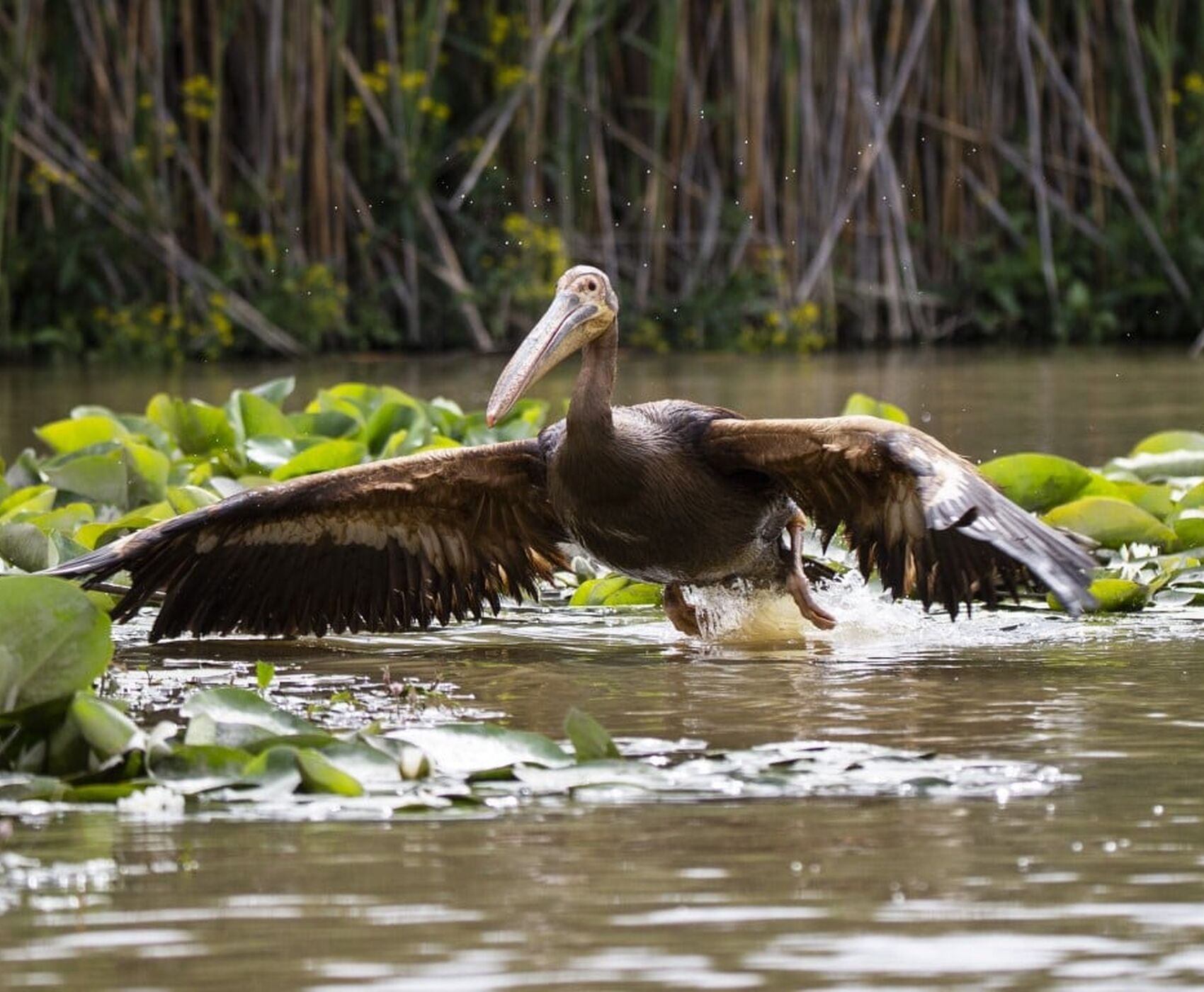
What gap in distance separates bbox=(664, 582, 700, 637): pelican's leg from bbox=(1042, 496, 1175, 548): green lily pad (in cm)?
123

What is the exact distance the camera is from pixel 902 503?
6152 mm

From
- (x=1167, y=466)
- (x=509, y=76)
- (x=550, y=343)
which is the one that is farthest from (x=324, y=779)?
(x=509, y=76)

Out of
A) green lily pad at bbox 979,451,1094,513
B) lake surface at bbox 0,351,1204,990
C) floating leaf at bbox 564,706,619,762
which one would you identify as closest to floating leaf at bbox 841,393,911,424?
green lily pad at bbox 979,451,1094,513

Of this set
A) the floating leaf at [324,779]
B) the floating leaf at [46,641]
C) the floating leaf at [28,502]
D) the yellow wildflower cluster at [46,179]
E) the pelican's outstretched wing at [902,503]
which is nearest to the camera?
the floating leaf at [324,779]

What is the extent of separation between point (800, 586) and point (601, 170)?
29.1 ft

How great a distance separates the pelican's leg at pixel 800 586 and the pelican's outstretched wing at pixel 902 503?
408mm

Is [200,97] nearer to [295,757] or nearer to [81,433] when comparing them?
[81,433]

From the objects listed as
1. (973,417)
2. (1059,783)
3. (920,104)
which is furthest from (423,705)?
(920,104)

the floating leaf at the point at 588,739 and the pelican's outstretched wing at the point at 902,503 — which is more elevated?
the pelican's outstretched wing at the point at 902,503

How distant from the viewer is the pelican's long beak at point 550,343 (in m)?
6.23

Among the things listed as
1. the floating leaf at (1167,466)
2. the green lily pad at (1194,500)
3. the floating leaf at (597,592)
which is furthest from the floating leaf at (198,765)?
the floating leaf at (1167,466)

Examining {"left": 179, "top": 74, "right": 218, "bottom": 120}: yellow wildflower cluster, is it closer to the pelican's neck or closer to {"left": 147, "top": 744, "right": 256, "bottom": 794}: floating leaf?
the pelican's neck

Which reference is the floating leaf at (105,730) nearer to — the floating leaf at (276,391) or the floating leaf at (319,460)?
the floating leaf at (319,460)

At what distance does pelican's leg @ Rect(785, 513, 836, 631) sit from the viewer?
680 cm
